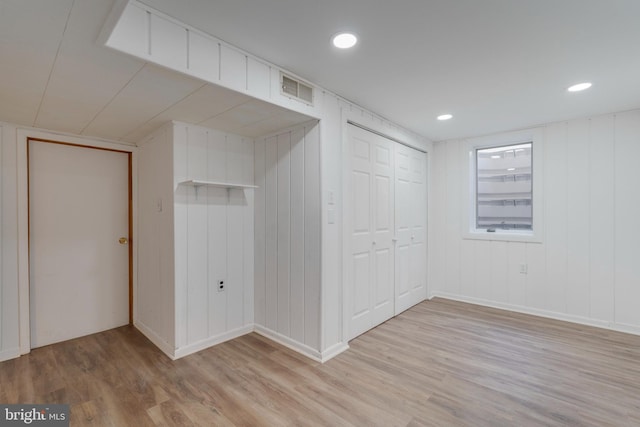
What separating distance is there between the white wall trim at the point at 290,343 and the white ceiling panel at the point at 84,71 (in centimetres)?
250

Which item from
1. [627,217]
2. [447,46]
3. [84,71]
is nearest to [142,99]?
[84,71]

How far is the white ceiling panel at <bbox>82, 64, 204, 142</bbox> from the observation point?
1.92 metres

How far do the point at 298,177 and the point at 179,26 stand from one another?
1.49 metres

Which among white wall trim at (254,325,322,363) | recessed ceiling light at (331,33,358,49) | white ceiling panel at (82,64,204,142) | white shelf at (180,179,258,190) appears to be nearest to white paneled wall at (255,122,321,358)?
white wall trim at (254,325,322,363)

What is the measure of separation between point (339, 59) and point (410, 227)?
2.60 meters

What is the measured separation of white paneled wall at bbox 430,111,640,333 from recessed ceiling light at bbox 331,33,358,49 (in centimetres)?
320

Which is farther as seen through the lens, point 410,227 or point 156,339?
point 410,227

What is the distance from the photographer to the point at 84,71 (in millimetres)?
1921

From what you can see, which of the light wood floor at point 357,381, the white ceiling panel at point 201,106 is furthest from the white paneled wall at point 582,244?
the white ceiling panel at point 201,106

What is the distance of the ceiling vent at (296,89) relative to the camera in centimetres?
239

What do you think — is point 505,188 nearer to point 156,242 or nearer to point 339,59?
point 339,59

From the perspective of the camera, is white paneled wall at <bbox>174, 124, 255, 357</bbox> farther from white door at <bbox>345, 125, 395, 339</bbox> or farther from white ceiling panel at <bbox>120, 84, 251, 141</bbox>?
white door at <bbox>345, 125, 395, 339</bbox>

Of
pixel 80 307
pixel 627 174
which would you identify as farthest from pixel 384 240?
pixel 80 307

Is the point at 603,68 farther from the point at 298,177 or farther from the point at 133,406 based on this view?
the point at 133,406
